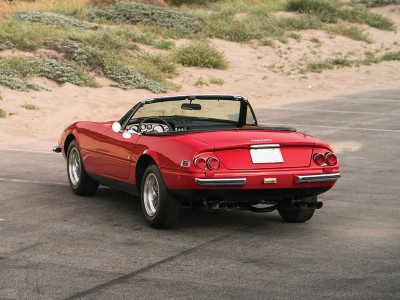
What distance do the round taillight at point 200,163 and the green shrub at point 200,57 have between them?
20.3m

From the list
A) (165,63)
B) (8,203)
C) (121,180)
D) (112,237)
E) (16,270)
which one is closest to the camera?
(16,270)

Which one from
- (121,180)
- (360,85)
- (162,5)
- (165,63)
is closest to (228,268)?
(121,180)

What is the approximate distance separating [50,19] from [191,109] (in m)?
21.0

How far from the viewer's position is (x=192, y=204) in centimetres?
1039

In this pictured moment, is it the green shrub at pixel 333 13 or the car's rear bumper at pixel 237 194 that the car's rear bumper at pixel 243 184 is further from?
the green shrub at pixel 333 13

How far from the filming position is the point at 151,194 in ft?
35.3

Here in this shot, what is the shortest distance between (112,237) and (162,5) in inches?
1194

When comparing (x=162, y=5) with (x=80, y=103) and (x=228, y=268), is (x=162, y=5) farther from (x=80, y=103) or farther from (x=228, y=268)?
(x=228, y=268)

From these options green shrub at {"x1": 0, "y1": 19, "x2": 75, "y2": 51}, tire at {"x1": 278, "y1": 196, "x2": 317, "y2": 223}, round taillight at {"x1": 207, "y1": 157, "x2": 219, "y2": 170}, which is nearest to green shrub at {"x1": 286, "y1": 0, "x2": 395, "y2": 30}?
green shrub at {"x1": 0, "y1": 19, "x2": 75, "y2": 51}

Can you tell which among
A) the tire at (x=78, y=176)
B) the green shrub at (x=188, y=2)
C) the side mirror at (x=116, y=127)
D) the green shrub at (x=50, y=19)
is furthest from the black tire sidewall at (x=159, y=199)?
the green shrub at (x=188, y=2)

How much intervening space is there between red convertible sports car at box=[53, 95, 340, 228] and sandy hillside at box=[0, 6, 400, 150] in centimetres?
699

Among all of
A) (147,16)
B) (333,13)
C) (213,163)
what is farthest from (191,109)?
(333,13)

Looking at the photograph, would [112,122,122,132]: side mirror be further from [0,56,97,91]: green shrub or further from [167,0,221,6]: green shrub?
[167,0,221,6]: green shrub

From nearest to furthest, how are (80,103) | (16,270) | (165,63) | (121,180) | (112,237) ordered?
(16,270), (112,237), (121,180), (80,103), (165,63)
